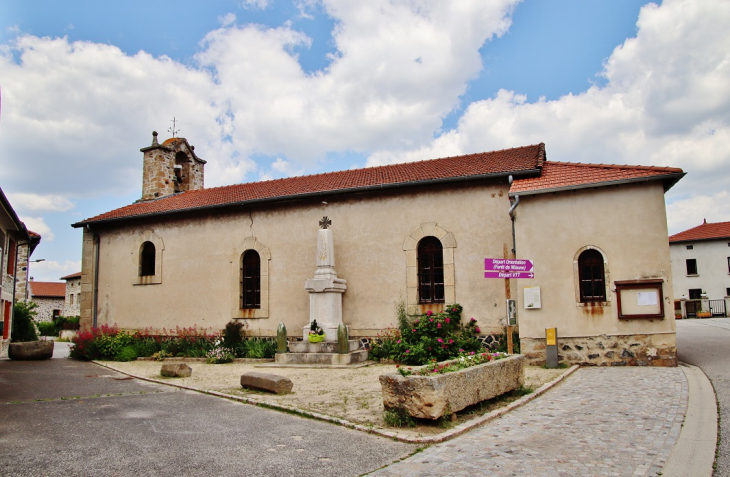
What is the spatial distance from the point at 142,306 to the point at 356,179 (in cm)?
771

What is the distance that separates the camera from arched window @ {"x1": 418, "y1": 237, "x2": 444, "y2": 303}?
13125mm

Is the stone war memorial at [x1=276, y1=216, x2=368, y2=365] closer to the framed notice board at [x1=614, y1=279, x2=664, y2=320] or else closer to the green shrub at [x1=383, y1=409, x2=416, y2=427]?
the framed notice board at [x1=614, y1=279, x2=664, y2=320]

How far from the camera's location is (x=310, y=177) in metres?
16.9

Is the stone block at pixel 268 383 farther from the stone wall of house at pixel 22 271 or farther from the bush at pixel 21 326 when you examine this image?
the stone wall of house at pixel 22 271

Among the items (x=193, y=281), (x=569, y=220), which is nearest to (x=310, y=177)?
(x=193, y=281)

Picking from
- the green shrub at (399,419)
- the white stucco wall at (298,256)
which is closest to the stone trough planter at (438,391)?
the green shrub at (399,419)

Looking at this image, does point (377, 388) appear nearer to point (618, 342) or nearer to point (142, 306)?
point (618, 342)

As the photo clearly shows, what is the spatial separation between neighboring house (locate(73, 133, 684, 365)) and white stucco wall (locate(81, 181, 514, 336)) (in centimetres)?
3

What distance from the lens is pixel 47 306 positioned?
42281 mm

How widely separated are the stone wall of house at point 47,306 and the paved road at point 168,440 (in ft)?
126

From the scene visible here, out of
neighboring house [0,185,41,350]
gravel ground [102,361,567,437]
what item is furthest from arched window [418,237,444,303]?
neighboring house [0,185,41,350]

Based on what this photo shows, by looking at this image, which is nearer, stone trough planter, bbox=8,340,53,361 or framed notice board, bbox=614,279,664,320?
framed notice board, bbox=614,279,664,320

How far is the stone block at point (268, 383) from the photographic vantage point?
820 centimetres

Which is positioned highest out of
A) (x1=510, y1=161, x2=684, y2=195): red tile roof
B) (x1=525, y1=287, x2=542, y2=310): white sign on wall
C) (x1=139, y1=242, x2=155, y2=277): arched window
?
(x1=510, y1=161, x2=684, y2=195): red tile roof
